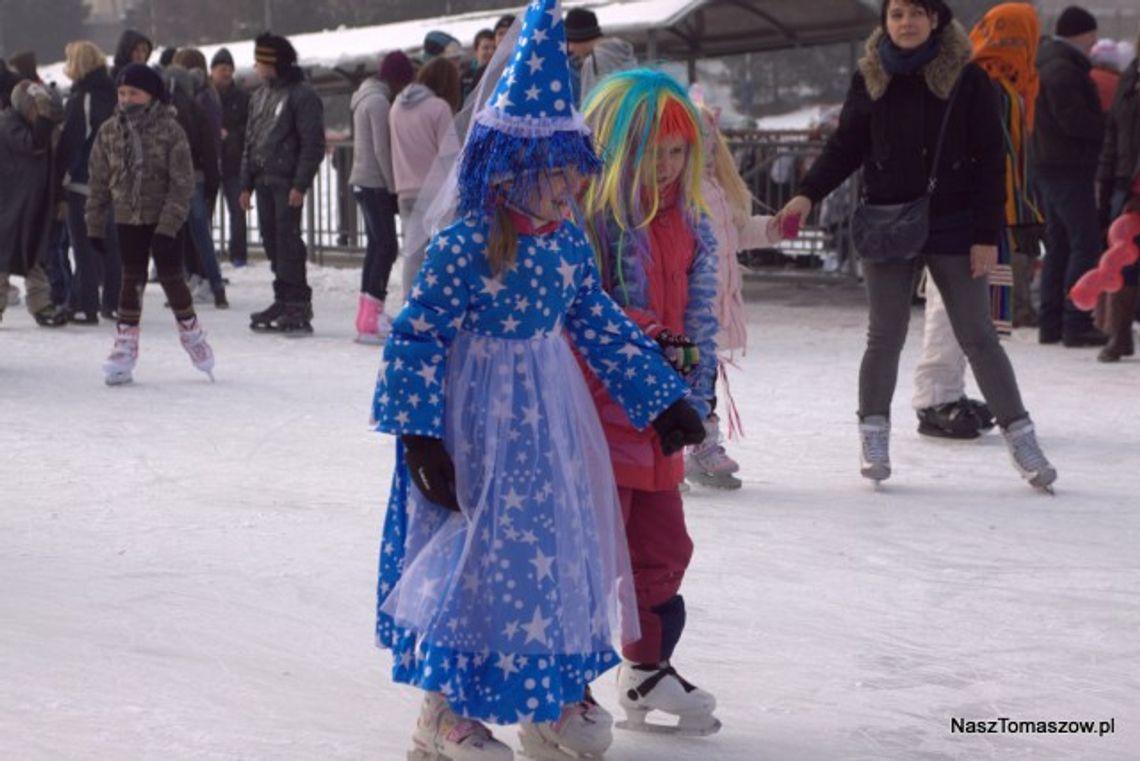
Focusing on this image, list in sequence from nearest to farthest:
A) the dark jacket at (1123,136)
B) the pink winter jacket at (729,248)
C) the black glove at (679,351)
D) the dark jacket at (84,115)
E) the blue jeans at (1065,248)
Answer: the black glove at (679,351)
the pink winter jacket at (729,248)
the dark jacket at (1123,136)
the blue jeans at (1065,248)
the dark jacket at (84,115)

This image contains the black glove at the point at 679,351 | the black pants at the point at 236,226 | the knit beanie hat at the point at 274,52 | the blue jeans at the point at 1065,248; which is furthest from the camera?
the black pants at the point at 236,226

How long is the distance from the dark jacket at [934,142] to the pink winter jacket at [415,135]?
14.0 feet

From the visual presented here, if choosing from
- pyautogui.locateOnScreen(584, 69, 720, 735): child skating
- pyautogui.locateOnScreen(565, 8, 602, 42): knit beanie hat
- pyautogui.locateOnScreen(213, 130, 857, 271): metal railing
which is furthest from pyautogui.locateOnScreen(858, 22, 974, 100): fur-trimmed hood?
pyautogui.locateOnScreen(213, 130, 857, 271): metal railing

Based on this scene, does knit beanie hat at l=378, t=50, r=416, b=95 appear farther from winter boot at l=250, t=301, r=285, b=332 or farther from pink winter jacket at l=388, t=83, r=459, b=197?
winter boot at l=250, t=301, r=285, b=332

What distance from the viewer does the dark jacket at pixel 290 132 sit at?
440 inches

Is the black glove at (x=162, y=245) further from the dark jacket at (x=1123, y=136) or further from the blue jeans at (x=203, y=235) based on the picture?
the dark jacket at (x=1123, y=136)

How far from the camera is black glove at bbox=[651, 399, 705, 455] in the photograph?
3.94 meters

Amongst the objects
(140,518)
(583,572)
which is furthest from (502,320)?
(140,518)

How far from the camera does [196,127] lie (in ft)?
40.3

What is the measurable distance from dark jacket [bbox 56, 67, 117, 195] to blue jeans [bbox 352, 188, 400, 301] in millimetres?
1534

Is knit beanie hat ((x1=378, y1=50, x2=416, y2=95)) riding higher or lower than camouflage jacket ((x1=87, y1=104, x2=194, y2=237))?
higher

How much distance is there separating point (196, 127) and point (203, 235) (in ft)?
3.41

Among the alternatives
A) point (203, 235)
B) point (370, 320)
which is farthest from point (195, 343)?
point (203, 235)

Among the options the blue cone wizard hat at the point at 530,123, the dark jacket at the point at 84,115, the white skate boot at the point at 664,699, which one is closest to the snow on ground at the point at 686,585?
the white skate boot at the point at 664,699
